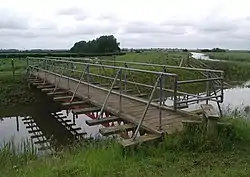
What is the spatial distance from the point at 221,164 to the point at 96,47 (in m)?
57.6

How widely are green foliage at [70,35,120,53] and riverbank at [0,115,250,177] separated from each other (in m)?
54.7

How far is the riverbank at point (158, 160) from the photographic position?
439 cm

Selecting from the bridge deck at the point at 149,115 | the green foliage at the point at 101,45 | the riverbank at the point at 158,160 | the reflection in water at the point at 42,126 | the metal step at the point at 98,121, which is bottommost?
the reflection in water at the point at 42,126

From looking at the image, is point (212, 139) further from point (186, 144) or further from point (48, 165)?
point (48, 165)

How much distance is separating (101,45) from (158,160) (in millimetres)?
57127

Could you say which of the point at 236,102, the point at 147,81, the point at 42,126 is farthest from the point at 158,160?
the point at 147,81

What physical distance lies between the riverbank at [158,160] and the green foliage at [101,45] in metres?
54.7

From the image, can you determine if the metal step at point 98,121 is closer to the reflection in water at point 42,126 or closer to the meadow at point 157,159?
the meadow at point 157,159

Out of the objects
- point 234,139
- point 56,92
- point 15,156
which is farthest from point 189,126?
point 56,92

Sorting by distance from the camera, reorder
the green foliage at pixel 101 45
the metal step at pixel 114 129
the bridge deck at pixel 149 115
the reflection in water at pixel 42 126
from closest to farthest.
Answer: the metal step at pixel 114 129, the bridge deck at pixel 149 115, the reflection in water at pixel 42 126, the green foliage at pixel 101 45

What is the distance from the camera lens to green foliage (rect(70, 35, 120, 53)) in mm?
60188

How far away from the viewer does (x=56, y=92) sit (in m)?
11.9

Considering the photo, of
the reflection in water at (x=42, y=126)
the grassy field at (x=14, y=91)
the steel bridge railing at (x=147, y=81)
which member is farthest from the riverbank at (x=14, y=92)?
the steel bridge railing at (x=147, y=81)

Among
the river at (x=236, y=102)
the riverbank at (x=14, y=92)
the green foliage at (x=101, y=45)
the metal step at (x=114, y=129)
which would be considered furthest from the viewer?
the green foliage at (x=101, y=45)
